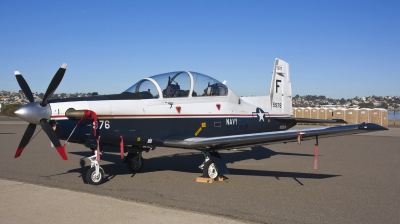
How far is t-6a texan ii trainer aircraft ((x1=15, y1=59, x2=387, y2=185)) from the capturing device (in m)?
8.14

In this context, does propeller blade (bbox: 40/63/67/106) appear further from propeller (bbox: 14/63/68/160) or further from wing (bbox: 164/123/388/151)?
wing (bbox: 164/123/388/151)

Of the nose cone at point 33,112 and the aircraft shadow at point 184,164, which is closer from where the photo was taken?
the nose cone at point 33,112

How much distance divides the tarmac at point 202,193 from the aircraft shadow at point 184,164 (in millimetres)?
32

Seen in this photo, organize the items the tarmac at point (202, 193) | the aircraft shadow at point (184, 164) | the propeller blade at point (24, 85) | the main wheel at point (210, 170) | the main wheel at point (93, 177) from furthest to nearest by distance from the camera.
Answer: the aircraft shadow at point (184, 164) < the main wheel at point (210, 170) < the main wheel at point (93, 177) < the propeller blade at point (24, 85) < the tarmac at point (202, 193)

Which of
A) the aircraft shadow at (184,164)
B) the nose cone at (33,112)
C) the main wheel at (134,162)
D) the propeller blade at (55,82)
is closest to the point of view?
the nose cone at (33,112)

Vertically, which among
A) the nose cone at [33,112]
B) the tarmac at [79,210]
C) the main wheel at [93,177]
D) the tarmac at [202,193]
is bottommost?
the tarmac at [202,193]

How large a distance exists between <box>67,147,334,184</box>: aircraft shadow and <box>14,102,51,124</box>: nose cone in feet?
6.47

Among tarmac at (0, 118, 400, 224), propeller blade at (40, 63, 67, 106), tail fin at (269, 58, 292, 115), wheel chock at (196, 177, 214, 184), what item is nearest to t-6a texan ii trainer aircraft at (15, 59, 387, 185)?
propeller blade at (40, 63, 67, 106)

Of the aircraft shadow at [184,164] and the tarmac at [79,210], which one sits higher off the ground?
the tarmac at [79,210]

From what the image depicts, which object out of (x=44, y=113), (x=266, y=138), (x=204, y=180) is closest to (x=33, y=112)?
(x=44, y=113)

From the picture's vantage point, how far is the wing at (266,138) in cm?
791

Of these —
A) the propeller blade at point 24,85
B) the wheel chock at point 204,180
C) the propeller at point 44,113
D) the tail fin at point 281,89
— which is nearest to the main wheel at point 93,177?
the propeller at point 44,113

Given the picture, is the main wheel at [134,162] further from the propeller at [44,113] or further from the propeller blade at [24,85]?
the propeller blade at [24,85]

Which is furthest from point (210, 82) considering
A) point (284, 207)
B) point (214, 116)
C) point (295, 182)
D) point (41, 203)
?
point (41, 203)
